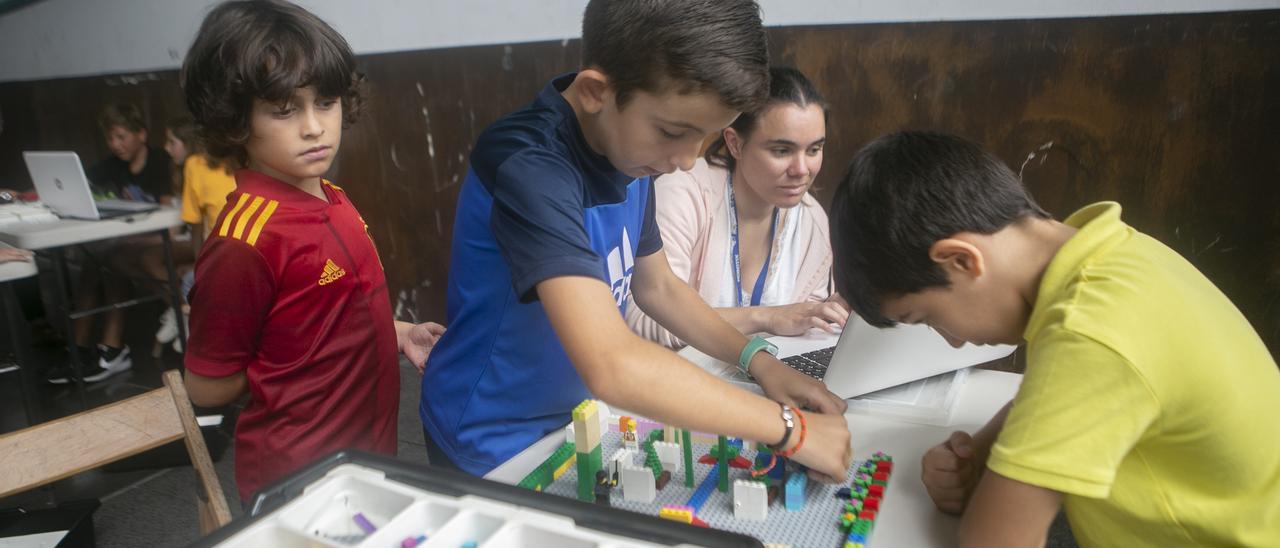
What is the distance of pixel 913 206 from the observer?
0.89m

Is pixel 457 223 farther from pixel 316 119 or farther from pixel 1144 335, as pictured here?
pixel 1144 335

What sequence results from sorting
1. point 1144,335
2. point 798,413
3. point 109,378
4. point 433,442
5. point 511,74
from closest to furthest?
point 1144,335
point 798,413
point 433,442
point 511,74
point 109,378

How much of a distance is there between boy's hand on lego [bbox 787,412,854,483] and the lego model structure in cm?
3

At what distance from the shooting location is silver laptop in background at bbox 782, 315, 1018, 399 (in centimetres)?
127

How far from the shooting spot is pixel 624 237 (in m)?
1.18

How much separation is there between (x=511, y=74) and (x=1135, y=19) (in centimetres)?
233

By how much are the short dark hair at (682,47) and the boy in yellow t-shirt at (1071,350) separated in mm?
193

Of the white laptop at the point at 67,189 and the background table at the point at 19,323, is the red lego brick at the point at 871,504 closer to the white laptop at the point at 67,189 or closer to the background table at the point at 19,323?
the background table at the point at 19,323

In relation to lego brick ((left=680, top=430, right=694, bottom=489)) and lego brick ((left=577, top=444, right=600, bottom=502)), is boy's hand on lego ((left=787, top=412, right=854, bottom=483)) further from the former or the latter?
lego brick ((left=577, top=444, right=600, bottom=502))

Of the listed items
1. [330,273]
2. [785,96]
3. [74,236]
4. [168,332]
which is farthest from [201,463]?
[168,332]

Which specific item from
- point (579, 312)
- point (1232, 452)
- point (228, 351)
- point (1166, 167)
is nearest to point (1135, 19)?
point (1166, 167)

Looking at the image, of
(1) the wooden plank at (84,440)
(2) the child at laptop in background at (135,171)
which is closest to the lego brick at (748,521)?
(1) the wooden plank at (84,440)

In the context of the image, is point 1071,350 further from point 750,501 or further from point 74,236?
point 74,236

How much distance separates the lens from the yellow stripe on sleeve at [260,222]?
46.8 inches
